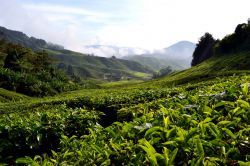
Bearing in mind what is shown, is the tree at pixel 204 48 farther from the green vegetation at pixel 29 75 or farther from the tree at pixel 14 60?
the tree at pixel 14 60

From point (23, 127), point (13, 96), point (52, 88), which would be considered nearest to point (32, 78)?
point (52, 88)

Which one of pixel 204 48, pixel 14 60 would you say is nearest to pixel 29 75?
pixel 14 60

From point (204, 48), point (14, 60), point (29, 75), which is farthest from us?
point (204, 48)

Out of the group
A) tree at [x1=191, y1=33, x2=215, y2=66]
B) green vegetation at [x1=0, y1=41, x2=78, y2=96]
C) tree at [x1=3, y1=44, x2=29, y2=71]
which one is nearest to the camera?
green vegetation at [x1=0, y1=41, x2=78, y2=96]

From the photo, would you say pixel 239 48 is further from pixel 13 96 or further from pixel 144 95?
pixel 144 95

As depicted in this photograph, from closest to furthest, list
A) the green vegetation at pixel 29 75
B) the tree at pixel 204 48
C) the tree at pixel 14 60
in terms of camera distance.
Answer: the green vegetation at pixel 29 75 < the tree at pixel 14 60 < the tree at pixel 204 48

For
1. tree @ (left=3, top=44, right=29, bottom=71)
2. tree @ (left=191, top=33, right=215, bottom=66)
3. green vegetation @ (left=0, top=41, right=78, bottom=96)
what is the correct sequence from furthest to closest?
tree @ (left=191, top=33, right=215, bottom=66) → tree @ (left=3, top=44, right=29, bottom=71) → green vegetation @ (left=0, top=41, right=78, bottom=96)

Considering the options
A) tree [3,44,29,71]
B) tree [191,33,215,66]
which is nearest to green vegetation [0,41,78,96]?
tree [3,44,29,71]

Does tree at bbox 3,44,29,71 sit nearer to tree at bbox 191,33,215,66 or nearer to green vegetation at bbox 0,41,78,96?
green vegetation at bbox 0,41,78,96

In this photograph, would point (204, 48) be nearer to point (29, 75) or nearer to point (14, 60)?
point (29, 75)

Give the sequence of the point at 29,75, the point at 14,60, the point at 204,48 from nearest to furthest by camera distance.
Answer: the point at 29,75 < the point at 14,60 < the point at 204,48

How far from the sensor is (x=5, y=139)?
10883 mm

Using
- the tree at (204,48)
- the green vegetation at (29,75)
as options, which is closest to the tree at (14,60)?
the green vegetation at (29,75)

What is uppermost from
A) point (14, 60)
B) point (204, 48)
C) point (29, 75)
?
point (204, 48)
